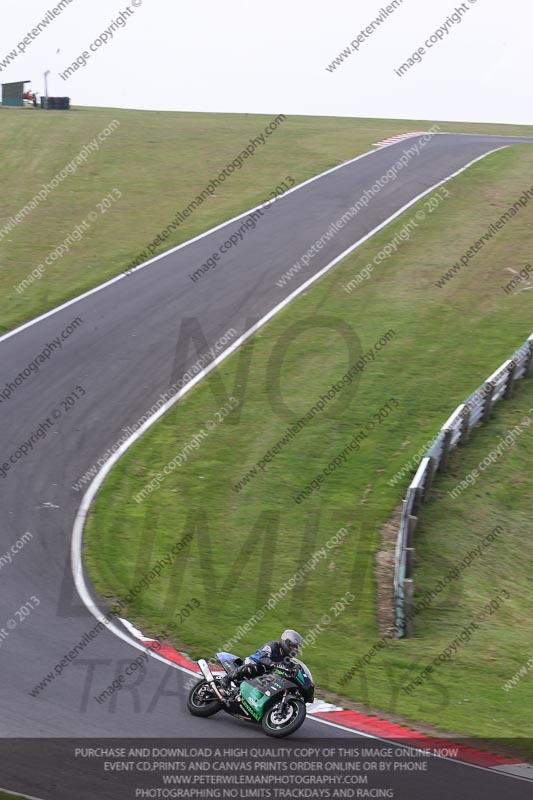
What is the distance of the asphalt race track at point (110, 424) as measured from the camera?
1043 cm

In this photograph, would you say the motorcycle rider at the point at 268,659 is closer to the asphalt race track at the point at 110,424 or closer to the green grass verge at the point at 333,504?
the asphalt race track at the point at 110,424

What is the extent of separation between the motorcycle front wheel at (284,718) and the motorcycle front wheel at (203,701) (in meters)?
0.65

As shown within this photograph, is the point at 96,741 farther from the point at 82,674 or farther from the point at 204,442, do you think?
the point at 204,442

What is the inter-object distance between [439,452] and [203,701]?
8.90m

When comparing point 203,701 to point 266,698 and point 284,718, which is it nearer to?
point 266,698

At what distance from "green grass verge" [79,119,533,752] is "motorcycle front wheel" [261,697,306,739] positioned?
2.01 metres

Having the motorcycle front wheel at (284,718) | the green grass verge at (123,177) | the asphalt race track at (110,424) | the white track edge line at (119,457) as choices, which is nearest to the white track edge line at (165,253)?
the asphalt race track at (110,424)

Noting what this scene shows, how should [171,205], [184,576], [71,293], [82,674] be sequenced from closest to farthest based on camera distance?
[82,674]
[184,576]
[71,293]
[171,205]

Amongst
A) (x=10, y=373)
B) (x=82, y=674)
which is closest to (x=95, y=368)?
(x=10, y=373)

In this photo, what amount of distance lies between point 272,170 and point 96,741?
32.5 meters

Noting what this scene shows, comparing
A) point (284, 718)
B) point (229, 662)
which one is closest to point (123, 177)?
point (229, 662)

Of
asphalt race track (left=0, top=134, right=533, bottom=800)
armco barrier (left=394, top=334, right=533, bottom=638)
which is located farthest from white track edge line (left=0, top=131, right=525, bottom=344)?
armco barrier (left=394, top=334, right=533, bottom=638)

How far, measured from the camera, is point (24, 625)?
13.6m

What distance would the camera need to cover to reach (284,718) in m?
Result: 10.9
